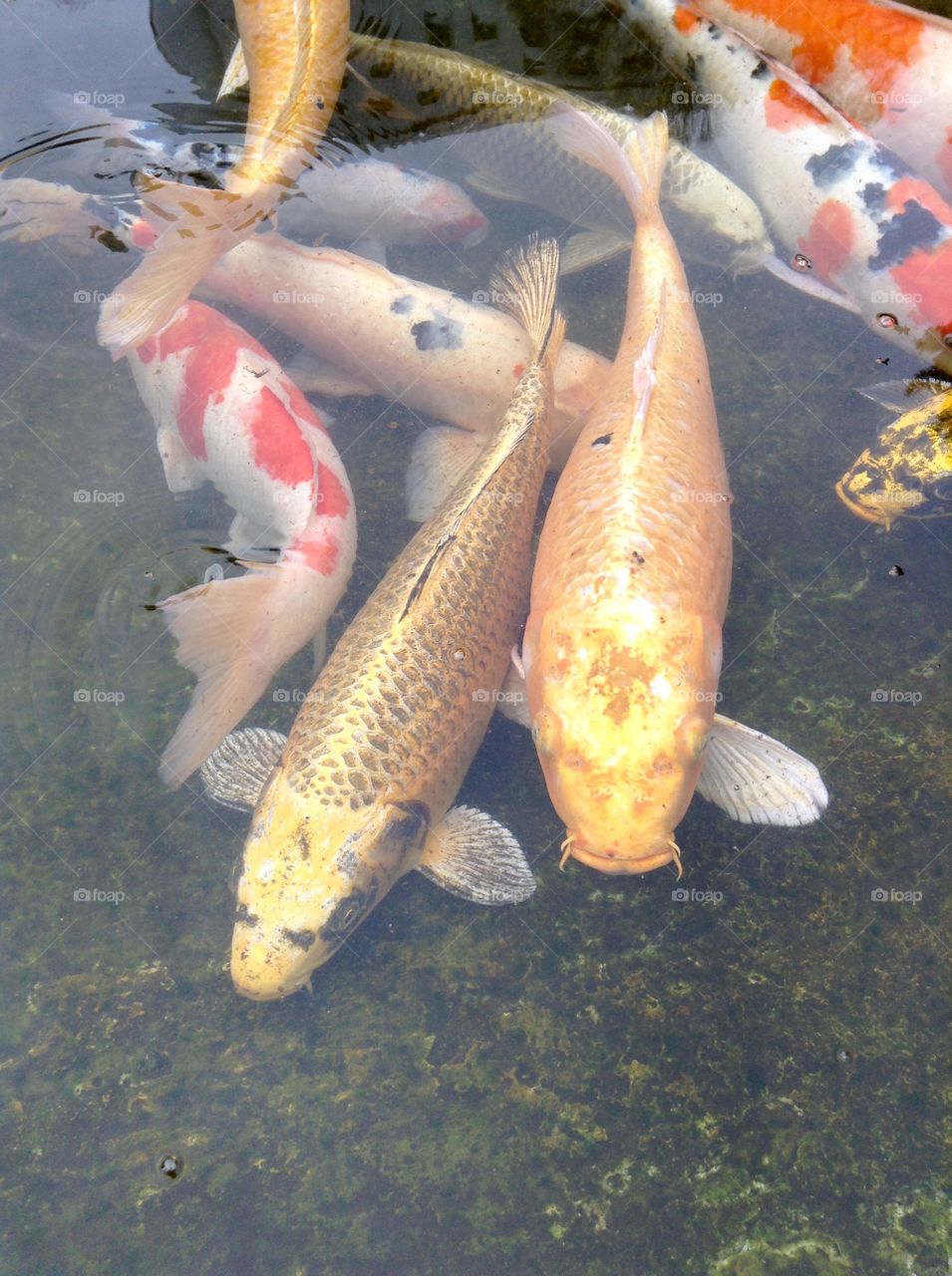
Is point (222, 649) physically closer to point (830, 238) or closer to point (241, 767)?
point (241, 767)

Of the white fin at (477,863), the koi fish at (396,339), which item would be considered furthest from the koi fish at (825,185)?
the white fin at (477,863)

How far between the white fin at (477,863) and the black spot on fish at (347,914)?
27 centimetres

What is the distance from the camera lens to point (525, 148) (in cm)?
537

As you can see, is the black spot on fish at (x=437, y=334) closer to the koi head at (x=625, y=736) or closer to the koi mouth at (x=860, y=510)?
the koi mouth at (x=860, y=510)

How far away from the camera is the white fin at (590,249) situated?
16.6ft

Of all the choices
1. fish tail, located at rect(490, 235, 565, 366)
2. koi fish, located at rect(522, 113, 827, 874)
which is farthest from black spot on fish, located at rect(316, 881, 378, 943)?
fish tail, located at rect(490, 235, 565, 366)

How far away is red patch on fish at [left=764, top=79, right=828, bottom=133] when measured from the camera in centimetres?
519

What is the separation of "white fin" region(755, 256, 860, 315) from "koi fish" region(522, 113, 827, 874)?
1.41 meters

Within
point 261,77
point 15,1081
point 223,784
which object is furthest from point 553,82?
point 15,1081

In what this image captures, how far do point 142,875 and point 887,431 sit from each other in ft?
12.3

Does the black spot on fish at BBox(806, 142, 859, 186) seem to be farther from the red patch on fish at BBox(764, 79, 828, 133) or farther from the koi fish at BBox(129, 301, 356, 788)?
the koi fish at BBox(129, 301, 356, 788)

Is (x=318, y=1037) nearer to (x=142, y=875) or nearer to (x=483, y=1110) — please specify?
(x=483, y=1110)

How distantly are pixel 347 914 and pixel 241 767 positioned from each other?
2.54 ft

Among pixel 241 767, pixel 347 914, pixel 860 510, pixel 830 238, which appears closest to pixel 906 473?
pixel 860 510
